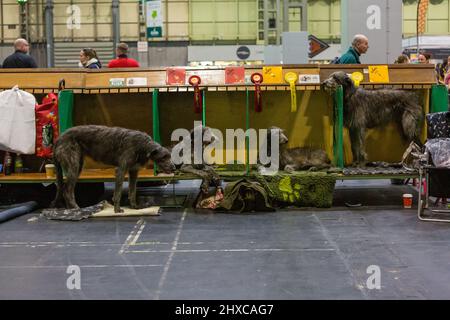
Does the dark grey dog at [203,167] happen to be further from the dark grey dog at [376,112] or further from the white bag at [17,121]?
the white bag at [17,121]

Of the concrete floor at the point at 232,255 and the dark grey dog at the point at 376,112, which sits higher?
the dark grey dog at the point at 376,112

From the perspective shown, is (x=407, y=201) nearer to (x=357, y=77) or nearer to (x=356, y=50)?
(x=357, y=77)

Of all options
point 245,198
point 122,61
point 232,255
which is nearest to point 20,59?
point 122,61

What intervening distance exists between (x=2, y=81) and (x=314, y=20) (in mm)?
20814

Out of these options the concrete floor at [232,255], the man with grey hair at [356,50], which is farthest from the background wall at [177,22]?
the concrete floor at [232,255]

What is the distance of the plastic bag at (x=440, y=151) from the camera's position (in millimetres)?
5917

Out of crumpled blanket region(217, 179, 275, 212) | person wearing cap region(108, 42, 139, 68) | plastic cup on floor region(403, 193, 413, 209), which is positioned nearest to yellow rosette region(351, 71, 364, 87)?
plastic cup on floor region(403, 193, 413, 209)

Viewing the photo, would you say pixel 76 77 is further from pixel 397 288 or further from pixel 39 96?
pixel 397 288

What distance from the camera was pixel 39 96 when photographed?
7359 millimetres

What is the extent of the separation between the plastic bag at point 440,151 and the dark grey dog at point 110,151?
2.61 m

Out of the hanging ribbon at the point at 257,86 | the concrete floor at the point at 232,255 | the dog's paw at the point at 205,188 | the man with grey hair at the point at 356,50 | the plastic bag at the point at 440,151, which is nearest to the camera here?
the concrete floor at the point at 232,255

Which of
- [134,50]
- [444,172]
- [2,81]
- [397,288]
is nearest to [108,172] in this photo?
[2,81]

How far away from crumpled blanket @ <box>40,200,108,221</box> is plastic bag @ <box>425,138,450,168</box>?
3.44 meters

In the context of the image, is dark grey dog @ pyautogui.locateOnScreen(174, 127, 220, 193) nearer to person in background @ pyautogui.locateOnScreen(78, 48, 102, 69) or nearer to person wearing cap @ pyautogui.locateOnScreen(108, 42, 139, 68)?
person wearing cap @ pyautogui.locateOnScreen(108, 42, 139, 68)
